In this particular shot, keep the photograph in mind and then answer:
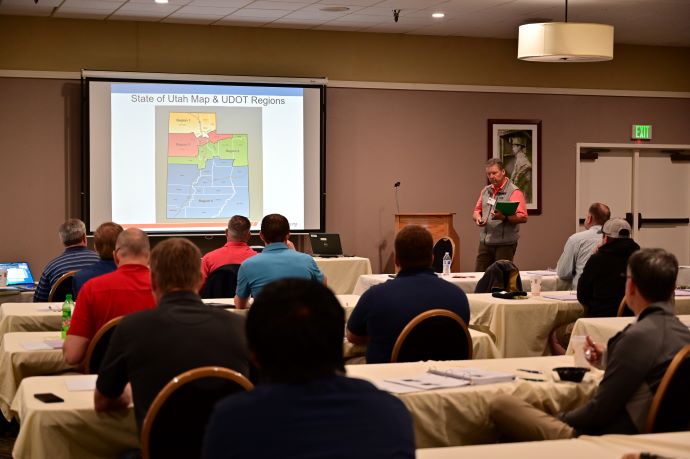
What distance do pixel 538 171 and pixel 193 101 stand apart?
4.50 metres

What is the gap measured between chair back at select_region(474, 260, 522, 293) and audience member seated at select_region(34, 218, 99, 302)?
281cm

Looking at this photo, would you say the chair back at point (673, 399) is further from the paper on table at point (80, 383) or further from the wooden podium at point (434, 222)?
the wooden podium at point (434, 222)

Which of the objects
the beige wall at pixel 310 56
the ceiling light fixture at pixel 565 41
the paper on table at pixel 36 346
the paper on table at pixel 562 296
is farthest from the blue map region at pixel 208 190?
the paper on table at pixel 36 346

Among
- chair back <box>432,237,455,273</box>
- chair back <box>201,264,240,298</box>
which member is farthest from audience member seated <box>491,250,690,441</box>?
chair back <box>432,237,455,273</box>

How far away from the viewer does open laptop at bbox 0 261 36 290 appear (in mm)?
10008

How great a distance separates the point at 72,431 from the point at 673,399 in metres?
2.01

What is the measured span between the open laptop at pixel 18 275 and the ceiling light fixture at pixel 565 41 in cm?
535

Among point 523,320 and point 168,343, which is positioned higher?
point 168,343

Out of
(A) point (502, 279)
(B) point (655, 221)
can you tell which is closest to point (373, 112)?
(B) point (655, 221)

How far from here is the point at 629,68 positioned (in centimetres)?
1310

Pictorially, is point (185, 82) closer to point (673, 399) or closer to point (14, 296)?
point (14, 296)

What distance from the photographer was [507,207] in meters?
9.62

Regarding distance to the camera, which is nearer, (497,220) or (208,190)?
(497,220)

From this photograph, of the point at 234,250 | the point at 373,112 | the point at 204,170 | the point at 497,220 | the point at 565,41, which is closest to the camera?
the point at 234,250
